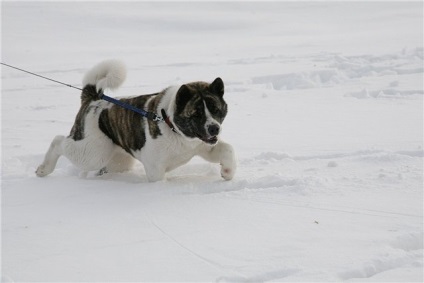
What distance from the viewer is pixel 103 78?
514 centimetres

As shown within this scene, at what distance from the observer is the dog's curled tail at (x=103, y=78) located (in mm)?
5090

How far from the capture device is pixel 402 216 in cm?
347

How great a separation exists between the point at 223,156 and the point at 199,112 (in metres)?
0.44

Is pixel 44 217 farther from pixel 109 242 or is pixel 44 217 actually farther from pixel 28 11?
pixel 28 11

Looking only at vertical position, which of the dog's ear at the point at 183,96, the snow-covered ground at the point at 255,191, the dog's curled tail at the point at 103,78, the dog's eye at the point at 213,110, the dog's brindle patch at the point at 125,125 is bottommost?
the snow-covered ground at the point at 255,191

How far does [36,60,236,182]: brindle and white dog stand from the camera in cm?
435

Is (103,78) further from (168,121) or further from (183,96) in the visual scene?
(183,96)

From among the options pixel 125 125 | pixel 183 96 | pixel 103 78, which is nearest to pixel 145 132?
pixel 125 125

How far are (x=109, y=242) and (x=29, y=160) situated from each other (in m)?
2.71

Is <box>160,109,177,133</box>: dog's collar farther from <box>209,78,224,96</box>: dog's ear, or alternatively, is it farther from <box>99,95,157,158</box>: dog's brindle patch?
<box>209,78,224,96</box>: dog's ear

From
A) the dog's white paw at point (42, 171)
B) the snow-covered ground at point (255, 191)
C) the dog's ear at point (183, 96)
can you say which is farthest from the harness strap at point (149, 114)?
the dog's white paw at point (42, 171)

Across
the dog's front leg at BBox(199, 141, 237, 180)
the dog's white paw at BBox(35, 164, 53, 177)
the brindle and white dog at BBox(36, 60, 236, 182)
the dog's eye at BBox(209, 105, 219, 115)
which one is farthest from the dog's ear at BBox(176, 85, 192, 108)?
the dog's white paw at BBox(35, 164, 53, 177)

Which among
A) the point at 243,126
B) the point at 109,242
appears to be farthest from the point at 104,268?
the point at 243,126

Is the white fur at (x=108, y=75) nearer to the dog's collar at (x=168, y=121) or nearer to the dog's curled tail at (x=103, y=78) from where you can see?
the dog's curled tail at (x=103, y=78)
